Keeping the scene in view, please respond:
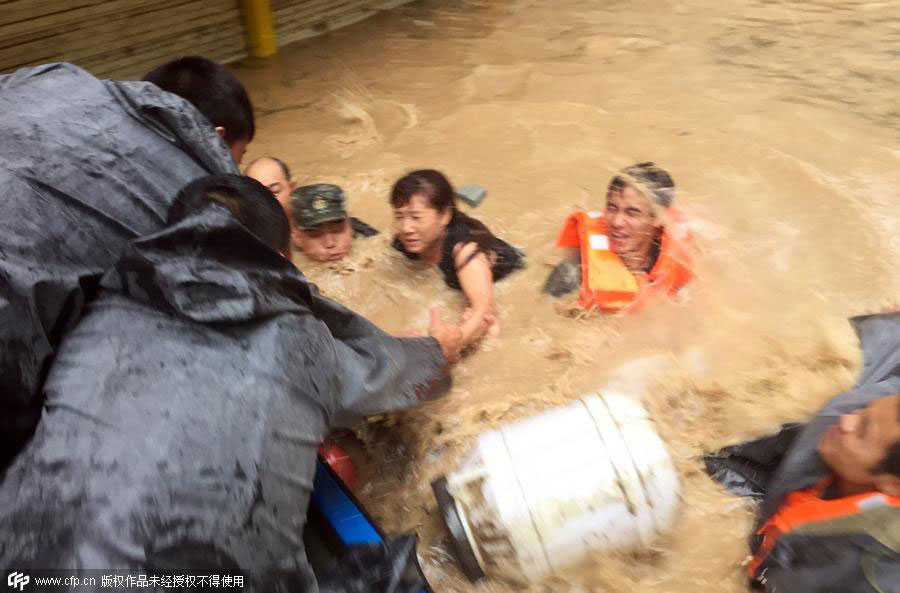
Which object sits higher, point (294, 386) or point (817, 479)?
point (294, 386)

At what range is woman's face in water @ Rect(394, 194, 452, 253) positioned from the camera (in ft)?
10.1

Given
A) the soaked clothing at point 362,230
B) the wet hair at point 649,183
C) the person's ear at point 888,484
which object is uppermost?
the wet hair at point 649,183

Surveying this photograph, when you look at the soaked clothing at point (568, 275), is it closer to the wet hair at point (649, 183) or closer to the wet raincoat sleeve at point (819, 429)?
the wet hair at point (649, 183)

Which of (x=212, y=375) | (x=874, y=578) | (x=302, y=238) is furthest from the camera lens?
(x=302, y=238)

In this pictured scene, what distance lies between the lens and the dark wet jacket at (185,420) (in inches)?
49.3

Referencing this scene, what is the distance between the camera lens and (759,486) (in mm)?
2123

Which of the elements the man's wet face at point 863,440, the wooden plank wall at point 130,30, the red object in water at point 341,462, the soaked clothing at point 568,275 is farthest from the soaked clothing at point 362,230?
the wooden plank wall at point 130,30

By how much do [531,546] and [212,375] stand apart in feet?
2.96

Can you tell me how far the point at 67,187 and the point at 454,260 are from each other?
65.5 inches

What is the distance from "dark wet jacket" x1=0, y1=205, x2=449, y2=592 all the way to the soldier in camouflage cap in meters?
1.55

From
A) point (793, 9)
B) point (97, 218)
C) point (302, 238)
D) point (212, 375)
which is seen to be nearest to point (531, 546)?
point (212, 375)

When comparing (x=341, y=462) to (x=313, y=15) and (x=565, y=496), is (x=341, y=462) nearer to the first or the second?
(x=565, y=496)

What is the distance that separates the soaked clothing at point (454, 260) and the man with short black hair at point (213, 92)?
103cm

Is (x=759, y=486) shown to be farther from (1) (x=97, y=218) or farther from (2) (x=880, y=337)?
(1) (x=97, y=218)
